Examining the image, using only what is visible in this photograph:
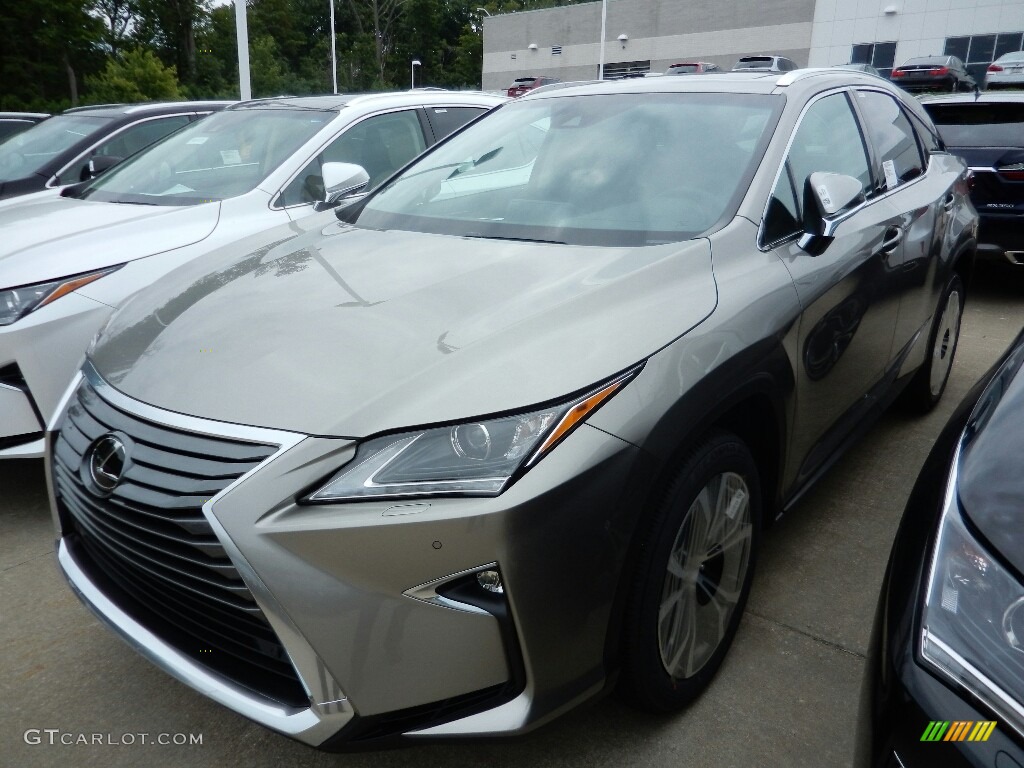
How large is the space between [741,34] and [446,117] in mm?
38700

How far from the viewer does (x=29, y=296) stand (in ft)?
10.3

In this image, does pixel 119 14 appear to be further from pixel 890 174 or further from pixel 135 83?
pixel 890 174

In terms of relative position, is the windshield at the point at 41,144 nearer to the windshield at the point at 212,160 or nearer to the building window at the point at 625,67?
the windshield at the point at 212,160

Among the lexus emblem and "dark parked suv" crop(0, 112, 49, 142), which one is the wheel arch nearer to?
the lexus emblem

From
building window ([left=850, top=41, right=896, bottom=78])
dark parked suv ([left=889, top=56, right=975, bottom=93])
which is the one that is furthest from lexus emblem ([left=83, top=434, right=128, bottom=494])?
building window ([left=850, top=41, right=896, bottom=78])

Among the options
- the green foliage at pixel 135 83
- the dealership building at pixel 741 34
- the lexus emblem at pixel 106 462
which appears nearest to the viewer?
the lexus emblem at pixel 106 462

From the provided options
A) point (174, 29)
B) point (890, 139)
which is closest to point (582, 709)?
point (890, 139)

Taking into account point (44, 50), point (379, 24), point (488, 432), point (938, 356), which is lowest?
point (938, 356)

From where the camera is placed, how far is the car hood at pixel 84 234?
3.27 m

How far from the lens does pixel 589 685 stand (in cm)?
178

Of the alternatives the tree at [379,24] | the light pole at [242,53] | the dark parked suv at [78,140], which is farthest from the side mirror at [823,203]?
the tree at [379,24]

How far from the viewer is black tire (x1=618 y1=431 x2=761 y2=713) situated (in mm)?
1846

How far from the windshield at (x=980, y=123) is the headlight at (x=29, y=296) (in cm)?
609

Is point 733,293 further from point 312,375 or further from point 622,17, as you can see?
point 622,17
